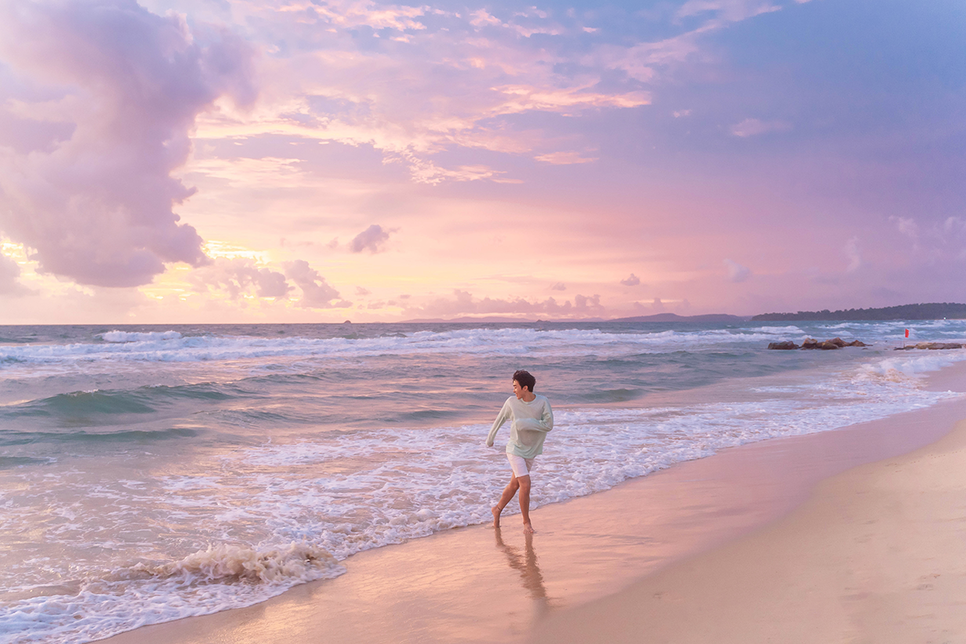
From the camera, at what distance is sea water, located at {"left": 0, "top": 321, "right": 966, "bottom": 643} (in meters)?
5.25

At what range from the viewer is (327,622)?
4363 mm

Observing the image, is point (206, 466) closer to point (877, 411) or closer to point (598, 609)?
point (598, 609)

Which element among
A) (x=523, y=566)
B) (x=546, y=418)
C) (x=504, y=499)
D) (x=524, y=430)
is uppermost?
(x=546, y=418)

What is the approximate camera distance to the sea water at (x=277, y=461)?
525cm

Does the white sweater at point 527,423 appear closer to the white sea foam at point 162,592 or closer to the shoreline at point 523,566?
the shoreline at point 523,566

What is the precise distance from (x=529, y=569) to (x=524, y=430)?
161cm

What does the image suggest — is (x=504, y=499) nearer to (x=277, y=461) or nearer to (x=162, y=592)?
(x=162, y=592)

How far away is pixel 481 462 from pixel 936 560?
6471 mm

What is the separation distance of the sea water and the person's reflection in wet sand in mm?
1056

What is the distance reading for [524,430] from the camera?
255 inches

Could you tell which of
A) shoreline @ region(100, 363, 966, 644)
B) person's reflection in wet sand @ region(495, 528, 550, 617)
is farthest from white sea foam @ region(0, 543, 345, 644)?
person's reflection in wet sand @ region(495, 528, 550, 617)

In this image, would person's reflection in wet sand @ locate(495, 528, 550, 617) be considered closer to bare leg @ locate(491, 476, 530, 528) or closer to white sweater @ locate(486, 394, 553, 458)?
bare leg @ locate(491, 476, 530, 528)

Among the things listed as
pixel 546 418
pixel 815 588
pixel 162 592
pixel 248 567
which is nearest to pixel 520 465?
pixel 546 418

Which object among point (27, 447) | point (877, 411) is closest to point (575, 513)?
point (27, 447)
